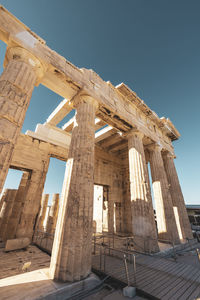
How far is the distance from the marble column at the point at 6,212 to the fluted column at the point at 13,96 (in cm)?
817

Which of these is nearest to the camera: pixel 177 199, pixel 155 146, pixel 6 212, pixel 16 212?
pixel 16 212

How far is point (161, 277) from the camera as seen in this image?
4.39m

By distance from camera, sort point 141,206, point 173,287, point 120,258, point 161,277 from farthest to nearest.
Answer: point 141,206, point 120,258, point 161,277, point 173,287

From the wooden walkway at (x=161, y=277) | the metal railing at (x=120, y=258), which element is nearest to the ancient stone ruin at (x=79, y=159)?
the metal railing at (x=120, y=258)

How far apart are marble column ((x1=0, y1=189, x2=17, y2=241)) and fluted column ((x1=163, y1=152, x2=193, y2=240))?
13180mm

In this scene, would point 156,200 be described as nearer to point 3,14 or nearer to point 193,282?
point 193,282

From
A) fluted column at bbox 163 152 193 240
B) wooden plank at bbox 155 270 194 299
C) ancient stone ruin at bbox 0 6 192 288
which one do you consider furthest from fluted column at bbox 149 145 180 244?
wooden plank at bbox 155 270 194 299

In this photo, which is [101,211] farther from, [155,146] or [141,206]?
[155,146]

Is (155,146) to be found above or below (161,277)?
above

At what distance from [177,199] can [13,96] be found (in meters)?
13.9

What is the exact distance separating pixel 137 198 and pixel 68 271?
17.3ft

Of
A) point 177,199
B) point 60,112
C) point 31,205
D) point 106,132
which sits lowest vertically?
point 31,205

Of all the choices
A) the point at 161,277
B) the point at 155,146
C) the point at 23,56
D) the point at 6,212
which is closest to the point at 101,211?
the point at 6,212

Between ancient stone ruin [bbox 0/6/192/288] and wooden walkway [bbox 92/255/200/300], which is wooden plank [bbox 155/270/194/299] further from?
ancient stone ruin [bbox 0/6/192/288]
